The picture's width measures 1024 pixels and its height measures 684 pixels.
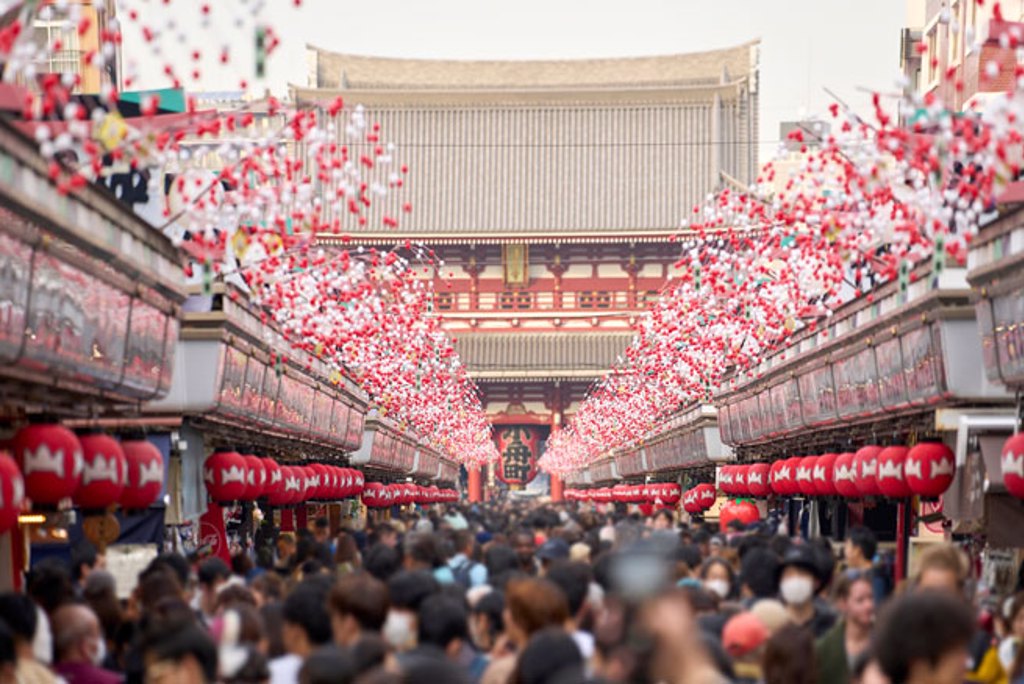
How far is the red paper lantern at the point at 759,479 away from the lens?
35.0 meters

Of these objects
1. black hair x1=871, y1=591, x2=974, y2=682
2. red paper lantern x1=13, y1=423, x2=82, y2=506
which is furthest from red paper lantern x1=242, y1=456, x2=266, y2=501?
black hair x1=871, y1=591, x2=974, y2=682

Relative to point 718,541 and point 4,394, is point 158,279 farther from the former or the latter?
point 718,541

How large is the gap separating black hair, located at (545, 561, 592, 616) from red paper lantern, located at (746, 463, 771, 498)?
22993mm

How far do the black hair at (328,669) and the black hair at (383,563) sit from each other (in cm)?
621

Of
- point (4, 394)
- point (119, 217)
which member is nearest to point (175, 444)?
point (119, 217)

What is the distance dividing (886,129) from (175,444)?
9.63 metres

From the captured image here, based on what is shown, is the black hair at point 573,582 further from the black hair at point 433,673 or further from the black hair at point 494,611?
the black hair at point 433,673

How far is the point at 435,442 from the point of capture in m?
65.9

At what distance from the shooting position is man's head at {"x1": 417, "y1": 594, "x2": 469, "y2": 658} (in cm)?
1061

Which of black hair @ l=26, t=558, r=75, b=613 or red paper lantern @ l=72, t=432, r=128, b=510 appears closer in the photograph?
black hair @ l=26, t=558, r=75, b=613

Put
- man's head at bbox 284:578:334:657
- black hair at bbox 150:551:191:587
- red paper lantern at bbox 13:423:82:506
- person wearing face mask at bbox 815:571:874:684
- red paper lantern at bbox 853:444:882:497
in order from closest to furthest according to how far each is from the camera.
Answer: person wearing face mask at bbox 815:571:874:684, man's head at bbox 284:578:334:657, red paper lantern at bbox 13:423:82:506, black hair at bbox 150:551:191:587, red paper lantern at bbox 853:444:882:497

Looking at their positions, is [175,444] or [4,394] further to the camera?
[175,444]

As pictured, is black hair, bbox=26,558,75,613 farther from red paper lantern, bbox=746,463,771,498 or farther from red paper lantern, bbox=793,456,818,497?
red paper lantern, bbox=746,463,771,498

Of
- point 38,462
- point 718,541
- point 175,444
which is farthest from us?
point 175,444
